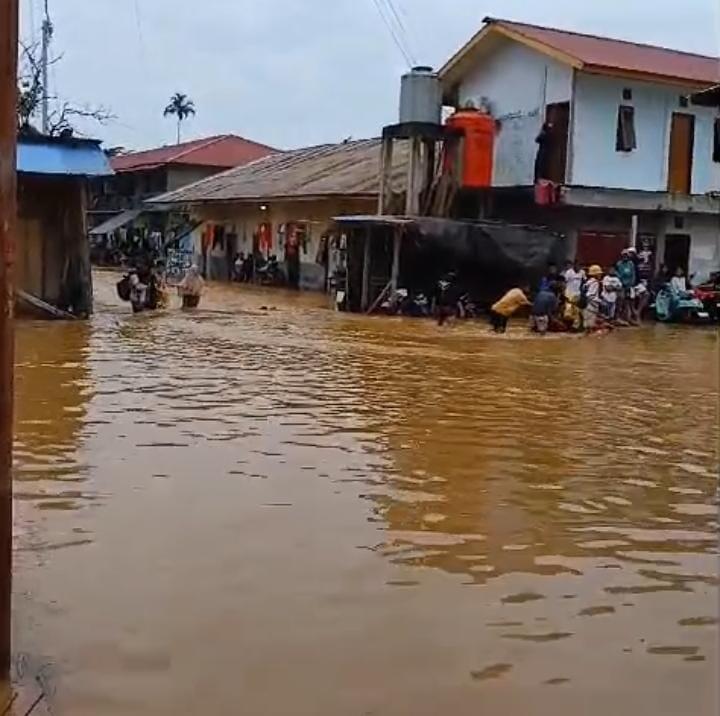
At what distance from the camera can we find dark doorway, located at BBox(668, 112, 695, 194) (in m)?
25.5

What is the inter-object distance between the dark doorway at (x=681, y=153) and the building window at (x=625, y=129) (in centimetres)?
113

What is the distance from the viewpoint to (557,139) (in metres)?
24.6

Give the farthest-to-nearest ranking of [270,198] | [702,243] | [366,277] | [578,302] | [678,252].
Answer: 1. [270,198]
2. [702,243]
3. [678,252]
4. [366,277]
5. [578,302]

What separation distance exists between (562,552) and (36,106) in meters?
31.2

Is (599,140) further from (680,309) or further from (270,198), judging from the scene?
(270,198)

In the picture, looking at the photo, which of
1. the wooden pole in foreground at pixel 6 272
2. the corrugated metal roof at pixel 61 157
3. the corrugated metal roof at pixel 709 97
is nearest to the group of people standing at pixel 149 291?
the corrugated metal roof at pixel 61 157

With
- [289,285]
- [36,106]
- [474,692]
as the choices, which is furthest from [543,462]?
[36,106]

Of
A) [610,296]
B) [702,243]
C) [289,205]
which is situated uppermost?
[289,205]

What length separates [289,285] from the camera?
33.2 metres

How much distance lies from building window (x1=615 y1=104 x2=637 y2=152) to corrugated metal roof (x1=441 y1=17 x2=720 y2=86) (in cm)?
83

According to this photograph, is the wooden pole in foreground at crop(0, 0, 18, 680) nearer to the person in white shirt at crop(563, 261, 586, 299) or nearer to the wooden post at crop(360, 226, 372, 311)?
the person in white shirt at crop(563, 261, 586, 299)

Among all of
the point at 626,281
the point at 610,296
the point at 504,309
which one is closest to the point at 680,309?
the point at 626,281

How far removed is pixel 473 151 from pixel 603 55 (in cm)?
329

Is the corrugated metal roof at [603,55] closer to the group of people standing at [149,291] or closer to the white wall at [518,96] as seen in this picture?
the white wall at [518,96]
